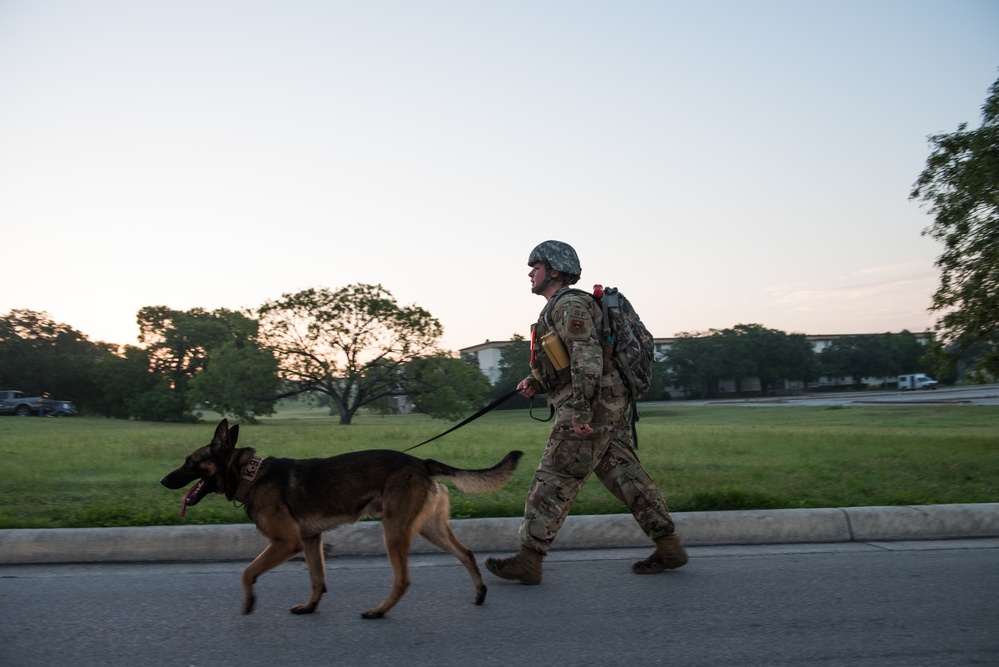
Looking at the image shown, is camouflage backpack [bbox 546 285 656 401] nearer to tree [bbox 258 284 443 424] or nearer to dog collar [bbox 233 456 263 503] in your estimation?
dog collar [bbox 233 456 263 503]

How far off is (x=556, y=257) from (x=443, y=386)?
3319 cm

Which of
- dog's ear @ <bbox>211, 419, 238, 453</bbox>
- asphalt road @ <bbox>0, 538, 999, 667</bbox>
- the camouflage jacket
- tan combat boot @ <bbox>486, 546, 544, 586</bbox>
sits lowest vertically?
asphalt road @ <bbox>0, 538, 999, 667</bbox>

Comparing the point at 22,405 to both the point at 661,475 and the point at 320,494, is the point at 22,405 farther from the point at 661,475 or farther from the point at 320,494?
the point at 320,494

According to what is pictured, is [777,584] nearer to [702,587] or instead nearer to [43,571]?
[702,587]

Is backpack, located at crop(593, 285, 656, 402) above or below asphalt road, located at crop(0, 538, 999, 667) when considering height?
above

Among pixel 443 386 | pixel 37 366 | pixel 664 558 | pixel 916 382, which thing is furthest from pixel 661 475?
pixel 916 382

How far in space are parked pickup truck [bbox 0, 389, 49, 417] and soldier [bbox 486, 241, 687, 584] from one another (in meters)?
49.9

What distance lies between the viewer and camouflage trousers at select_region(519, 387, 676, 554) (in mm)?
5074

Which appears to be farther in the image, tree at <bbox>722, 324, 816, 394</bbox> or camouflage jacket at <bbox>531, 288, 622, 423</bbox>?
tree at <bbox>722, 324, 816, 394</bbox>

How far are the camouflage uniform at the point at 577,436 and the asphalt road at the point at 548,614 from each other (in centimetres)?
42

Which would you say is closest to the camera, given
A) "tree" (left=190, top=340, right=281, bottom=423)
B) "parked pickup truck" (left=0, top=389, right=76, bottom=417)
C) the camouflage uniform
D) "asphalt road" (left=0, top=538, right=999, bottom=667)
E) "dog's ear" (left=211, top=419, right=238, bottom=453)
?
"asphalt road" (left=0, top=538, right=999, bottom=667)

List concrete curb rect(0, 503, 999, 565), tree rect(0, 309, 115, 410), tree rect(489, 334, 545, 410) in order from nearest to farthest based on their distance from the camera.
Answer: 1. concrete curb rect(0, 503, 999, 565)
2. tree rect(0, 309, 115, 410)
3. tree rect(489, 334, 545, 410)

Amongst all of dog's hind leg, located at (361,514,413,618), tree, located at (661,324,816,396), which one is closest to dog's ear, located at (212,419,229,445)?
dog's hind leg, located at (361,514,413,618)

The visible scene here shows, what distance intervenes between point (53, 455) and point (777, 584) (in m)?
11.6
